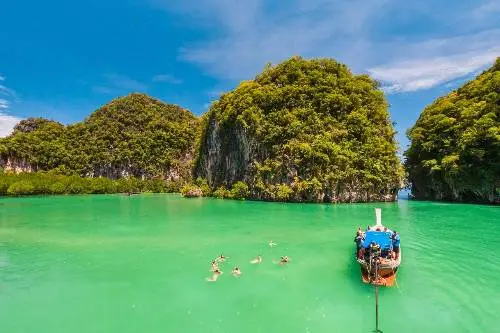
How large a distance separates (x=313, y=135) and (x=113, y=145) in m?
66.7

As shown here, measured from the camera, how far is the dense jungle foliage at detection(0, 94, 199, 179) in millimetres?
96125

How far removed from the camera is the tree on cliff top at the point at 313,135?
1998 inches

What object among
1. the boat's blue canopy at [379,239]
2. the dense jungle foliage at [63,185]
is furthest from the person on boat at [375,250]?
the dense jungle foliage at [63,185]

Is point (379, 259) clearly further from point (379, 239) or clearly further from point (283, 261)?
point (283, 261)

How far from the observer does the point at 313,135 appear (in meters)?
53.1

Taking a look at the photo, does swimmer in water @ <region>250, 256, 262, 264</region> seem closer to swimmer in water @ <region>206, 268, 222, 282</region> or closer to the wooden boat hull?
swimmer in water @ <region>206, 268, 222, 282</region>

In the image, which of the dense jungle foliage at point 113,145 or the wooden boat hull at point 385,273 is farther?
the dense jungle foliage at point 113,145

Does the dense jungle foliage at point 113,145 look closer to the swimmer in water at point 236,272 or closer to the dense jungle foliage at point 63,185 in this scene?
the dense jungle foliage at point 63,185

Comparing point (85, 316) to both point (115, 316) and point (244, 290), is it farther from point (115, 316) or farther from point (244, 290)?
point (244, 290)

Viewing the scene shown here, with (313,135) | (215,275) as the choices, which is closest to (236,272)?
(215,275)

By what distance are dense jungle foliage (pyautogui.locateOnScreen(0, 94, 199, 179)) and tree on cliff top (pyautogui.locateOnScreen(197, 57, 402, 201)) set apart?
4342 centimetres

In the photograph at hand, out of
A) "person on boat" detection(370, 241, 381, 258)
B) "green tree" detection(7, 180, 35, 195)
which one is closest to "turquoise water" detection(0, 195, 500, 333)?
"person on boat" detection(370, 241, 381, 258)

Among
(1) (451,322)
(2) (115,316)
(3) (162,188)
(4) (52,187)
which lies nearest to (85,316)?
(2) (115,316)

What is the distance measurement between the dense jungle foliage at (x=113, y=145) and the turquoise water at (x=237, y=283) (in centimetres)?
7435
